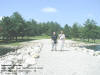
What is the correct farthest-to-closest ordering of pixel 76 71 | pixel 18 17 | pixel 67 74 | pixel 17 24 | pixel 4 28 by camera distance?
pixel 18 17 < pixel 17 24 < pixel 4 28 < pixel 76 71 < pixel 67 74

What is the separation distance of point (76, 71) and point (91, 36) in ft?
184

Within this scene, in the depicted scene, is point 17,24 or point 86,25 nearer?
point 17,24

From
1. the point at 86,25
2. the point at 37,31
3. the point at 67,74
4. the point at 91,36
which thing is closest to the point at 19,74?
the point at 67,74

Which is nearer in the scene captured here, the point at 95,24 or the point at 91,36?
the point at 91,36

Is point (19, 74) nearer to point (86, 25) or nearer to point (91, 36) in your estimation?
point (91, 36)

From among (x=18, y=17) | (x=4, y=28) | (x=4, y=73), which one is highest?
(x=18, y=17)

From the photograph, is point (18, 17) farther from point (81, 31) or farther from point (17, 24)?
point (81, 31)

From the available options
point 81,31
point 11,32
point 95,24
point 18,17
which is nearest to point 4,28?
point 11,32

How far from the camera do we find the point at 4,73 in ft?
26.8

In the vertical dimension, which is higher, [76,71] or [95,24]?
[95,24]

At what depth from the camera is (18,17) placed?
65688mm

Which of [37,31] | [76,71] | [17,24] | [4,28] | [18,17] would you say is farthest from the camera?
[37,31]

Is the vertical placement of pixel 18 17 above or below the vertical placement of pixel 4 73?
above

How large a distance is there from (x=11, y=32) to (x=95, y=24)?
3309 centimetres
